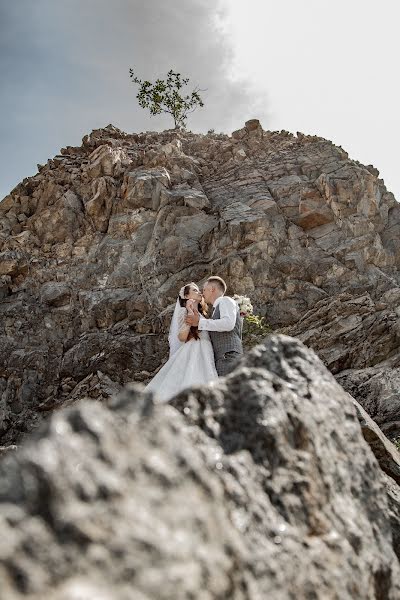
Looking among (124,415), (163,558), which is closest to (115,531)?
(163,558)

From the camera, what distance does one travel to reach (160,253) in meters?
26.8

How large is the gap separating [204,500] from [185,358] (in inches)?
211

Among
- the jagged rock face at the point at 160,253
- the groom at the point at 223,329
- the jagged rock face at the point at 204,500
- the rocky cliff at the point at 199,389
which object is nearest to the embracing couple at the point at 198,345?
the groom at the point at 223,329

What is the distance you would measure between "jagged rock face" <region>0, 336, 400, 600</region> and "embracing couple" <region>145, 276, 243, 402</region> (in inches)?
156

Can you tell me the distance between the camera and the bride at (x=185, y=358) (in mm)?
6844

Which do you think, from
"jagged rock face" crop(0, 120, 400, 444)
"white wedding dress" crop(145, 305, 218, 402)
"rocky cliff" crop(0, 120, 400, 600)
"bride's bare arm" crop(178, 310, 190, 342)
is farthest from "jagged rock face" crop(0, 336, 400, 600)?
"jagged rock face" crop(0, 120, 400, 444)

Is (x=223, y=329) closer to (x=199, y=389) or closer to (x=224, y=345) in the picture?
(x=224, y=345)

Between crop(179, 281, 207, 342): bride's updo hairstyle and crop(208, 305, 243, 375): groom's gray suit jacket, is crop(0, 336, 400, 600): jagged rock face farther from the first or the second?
crop(179, 281, 207, 342): bride's updo hairstyle

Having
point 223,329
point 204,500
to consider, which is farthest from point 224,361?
point 204,500

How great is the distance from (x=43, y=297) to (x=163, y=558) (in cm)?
2651

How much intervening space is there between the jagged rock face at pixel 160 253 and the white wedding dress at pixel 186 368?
12821mm

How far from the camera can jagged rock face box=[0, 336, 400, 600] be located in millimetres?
1430

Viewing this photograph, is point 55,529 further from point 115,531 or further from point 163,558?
point 163,558

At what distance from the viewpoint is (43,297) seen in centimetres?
2672
